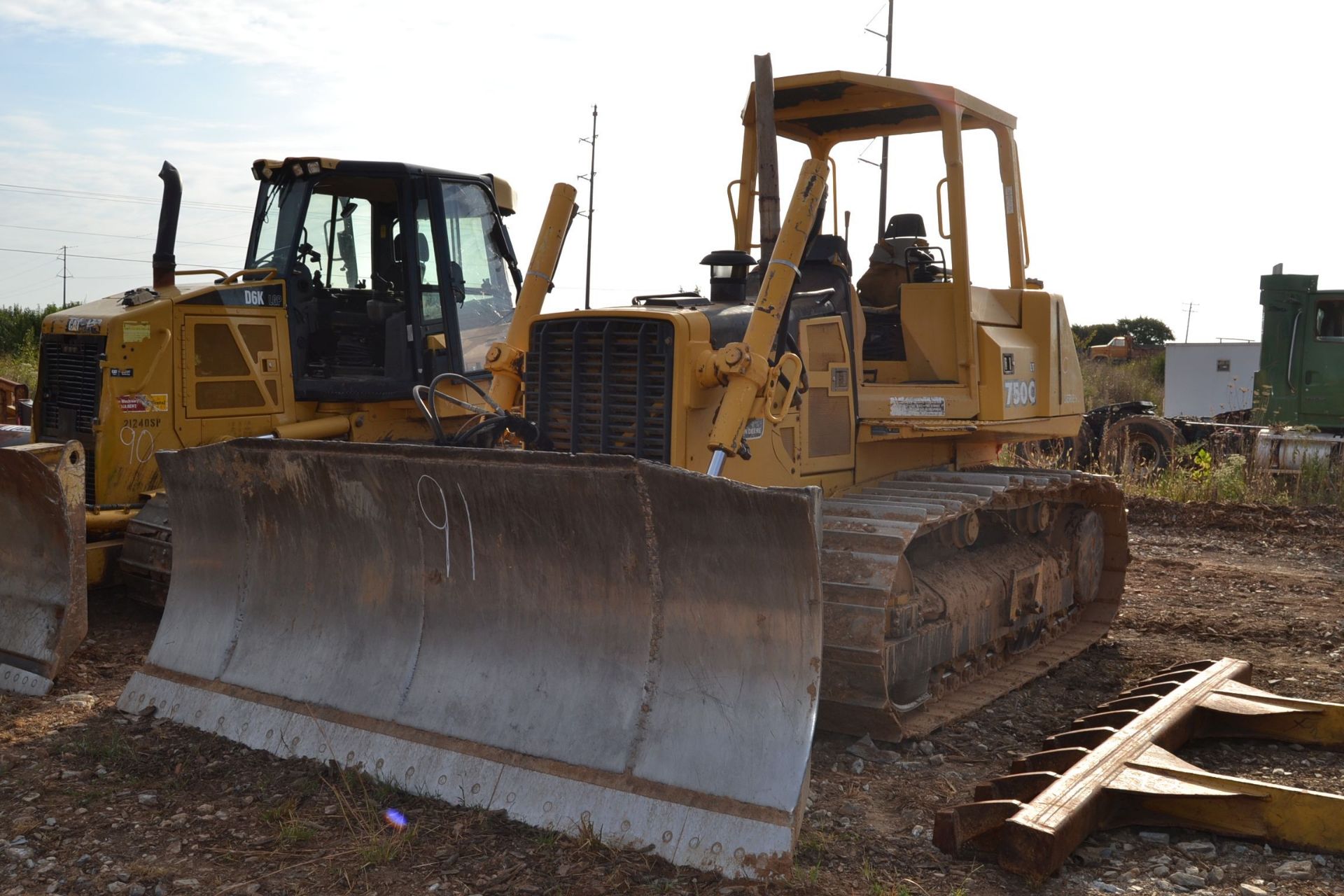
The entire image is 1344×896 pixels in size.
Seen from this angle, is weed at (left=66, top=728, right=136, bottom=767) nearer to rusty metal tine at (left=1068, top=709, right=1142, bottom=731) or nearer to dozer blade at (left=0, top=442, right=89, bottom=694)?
dozer blade at (left=0, top=442, right=89, bottom=694)

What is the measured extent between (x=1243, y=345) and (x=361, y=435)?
20.8m

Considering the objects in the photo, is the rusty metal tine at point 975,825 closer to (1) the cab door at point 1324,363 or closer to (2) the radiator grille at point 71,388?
(2) the radiator grille at point 71,388

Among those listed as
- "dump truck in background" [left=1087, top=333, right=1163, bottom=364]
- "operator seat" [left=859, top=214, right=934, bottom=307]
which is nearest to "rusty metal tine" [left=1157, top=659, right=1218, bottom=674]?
"operator seat" [left=859, top=214, right=934, bottom=307]

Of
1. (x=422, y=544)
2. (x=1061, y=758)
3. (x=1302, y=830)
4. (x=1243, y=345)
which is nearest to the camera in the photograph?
(x=1302, y=830)

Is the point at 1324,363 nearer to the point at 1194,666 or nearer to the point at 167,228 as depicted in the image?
the point at 1194,666

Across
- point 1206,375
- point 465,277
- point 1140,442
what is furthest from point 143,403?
point 1206,375

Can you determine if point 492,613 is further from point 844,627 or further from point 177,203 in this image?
point 177,203

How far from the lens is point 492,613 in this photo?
4648 millimetres

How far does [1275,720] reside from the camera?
5219 millimetres

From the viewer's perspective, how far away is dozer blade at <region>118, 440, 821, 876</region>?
3.86 m

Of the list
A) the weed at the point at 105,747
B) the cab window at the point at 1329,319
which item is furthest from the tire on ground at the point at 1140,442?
the weed at the point at 105,747

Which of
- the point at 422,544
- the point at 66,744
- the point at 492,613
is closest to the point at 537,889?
the point at 492,613

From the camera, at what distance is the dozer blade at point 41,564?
5.80 meters

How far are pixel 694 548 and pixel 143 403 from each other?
15.7 feet
